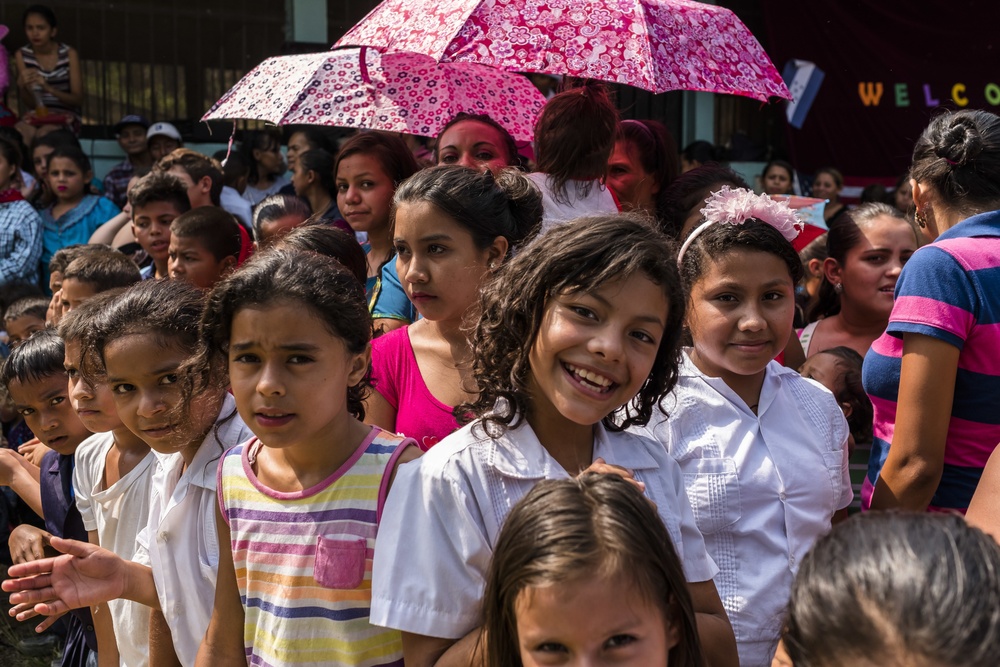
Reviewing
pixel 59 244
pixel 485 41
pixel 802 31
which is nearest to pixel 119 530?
pixel 485 41

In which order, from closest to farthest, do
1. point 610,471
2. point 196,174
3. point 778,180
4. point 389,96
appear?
point 610,471, point 389,96, point 196,174, point 778,180

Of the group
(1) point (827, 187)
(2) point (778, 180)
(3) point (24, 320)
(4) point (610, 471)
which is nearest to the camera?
(4) point (610, 471)

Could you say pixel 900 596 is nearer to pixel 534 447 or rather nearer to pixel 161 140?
pixel 534 447

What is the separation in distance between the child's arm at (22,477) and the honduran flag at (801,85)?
285 inches

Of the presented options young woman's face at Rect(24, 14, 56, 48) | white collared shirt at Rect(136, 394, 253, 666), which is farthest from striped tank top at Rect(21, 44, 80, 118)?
white collared shirt at Rect(136, 394, 253, 666)

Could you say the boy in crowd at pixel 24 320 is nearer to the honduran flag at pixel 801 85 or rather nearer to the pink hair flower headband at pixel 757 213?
the pink hair flower headband at pixel 757 213

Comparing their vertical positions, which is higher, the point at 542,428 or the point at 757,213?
the point at 757,213

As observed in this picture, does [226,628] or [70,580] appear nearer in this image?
[226,628]

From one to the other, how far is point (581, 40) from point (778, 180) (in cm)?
527

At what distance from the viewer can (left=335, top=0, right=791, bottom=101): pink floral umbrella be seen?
3383 millimetres

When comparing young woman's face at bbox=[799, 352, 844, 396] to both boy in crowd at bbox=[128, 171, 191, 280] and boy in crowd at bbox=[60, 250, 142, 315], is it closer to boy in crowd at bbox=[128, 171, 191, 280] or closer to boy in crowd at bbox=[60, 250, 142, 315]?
boy in crowd at bbox=[60, 250, 142, 315]

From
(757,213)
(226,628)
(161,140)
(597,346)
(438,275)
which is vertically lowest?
(226,628)

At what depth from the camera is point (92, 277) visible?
420 cm

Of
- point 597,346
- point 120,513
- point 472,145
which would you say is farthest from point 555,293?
point 472,145
